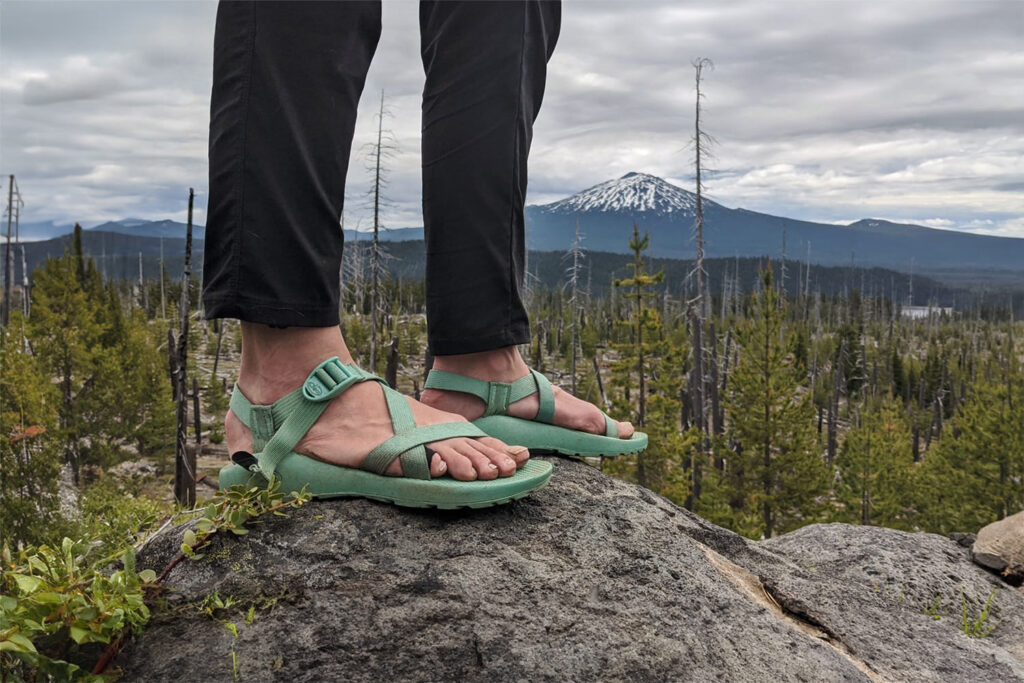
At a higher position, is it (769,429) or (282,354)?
(282,354)

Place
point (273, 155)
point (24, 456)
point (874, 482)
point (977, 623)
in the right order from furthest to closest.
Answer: point (874, 482) → point (24, 456) → point (977, 623) → point (273, 155)

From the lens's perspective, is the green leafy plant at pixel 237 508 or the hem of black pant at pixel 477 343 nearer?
the green leafy plant at pixel 237 508

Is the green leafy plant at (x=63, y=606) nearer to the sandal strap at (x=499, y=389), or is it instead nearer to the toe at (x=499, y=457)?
the toe at (x=499, y=457)

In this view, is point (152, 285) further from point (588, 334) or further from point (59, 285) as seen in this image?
point (59, 285)

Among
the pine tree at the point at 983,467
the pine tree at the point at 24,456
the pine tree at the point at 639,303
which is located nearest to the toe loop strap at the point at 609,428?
the pine tree at the point at 24,456

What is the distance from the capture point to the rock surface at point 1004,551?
12.7 ft

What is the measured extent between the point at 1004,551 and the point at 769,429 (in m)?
21.5

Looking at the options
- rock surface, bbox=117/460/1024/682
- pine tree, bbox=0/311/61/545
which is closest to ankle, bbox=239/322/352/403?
rock surface, bbox=117/460/1024/682

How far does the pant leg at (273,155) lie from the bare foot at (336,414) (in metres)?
0.12

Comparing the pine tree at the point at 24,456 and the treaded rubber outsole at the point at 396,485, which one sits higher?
the treaded rubber outsole at the point at 396,485

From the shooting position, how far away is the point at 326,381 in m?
1.82

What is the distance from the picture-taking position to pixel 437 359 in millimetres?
2229

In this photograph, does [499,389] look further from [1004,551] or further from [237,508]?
[1004,551]

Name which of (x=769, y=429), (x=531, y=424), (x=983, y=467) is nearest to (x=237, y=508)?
(x=531, y=424)
